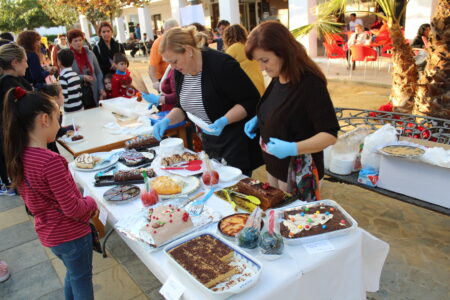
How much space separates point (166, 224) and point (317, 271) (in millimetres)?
685

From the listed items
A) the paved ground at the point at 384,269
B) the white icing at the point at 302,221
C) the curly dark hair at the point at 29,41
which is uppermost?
the curly dark hair at the point at 29,41

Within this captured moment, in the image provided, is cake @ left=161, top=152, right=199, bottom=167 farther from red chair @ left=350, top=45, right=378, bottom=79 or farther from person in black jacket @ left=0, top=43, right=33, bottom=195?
red chair @ left=350, top=45, right=378, bottom=79

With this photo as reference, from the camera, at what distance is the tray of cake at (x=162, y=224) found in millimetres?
1486

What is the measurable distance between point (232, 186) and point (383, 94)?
6090 millimetres

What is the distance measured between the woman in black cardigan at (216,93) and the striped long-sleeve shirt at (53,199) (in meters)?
0.97

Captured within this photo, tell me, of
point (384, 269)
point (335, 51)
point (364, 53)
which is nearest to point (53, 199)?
point (384, 269)

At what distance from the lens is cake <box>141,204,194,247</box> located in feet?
4.86

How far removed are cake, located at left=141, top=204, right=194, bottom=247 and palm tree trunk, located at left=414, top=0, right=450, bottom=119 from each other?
10.9 ft

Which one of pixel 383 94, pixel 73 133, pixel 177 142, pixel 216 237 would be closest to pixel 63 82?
pixel 73 133

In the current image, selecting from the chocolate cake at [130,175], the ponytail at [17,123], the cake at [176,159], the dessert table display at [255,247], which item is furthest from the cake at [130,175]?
the ponytail at [17,123]

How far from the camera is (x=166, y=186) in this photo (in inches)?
76.1

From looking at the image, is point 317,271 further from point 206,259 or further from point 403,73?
point 403,73

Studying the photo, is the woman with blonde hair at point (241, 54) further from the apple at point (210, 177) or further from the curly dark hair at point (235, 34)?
the apple at point (210, 177)

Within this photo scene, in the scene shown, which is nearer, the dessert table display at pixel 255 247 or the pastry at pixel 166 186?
the dessert table display at pixel 255 247
